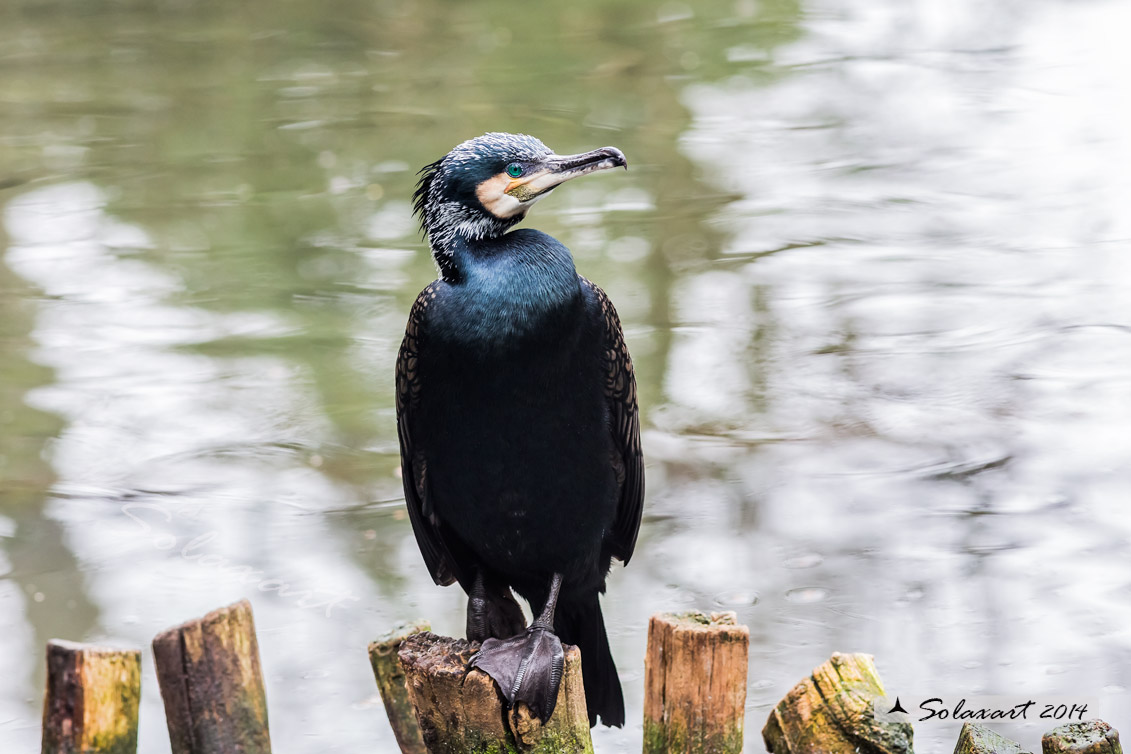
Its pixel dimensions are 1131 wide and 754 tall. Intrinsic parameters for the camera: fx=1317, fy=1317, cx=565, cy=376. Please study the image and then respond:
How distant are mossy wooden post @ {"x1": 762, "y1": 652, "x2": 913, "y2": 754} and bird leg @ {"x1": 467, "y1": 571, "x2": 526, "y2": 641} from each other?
2.23 ft

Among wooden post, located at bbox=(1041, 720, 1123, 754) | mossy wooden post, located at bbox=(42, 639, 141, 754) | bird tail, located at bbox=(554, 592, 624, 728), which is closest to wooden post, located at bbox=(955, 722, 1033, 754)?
wooden post, located at bbox=(1041, 720, 1123, 754)

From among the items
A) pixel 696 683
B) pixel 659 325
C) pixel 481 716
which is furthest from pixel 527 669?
pixel 659 325

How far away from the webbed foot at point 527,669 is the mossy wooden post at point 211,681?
394 millimetres

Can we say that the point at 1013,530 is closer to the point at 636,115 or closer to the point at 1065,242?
the point at 1065,242

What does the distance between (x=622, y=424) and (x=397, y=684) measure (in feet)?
2.23

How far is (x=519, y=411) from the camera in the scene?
2490 millimetres

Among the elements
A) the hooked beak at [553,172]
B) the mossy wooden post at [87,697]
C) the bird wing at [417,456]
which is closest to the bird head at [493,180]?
the hooked beak at [553,172]

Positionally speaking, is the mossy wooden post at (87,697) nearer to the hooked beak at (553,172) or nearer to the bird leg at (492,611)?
the bird leg at (492,611)

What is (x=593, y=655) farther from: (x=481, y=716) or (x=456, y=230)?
(x=456, y=230)

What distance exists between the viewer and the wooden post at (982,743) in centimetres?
206

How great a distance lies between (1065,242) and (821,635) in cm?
331

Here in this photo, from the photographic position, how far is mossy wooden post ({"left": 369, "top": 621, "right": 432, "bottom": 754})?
2514 mm

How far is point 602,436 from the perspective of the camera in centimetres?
263

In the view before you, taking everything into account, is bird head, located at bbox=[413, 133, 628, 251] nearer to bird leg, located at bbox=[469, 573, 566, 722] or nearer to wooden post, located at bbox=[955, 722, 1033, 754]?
bird leg, located at bbox=[469, 573, 566, 722]
